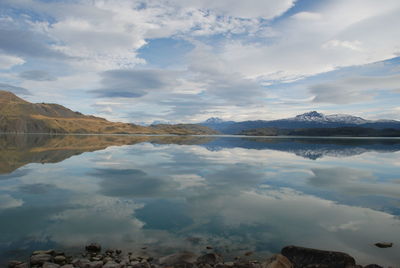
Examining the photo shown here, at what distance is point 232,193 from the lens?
25344 mm

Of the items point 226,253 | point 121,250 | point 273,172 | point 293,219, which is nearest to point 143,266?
point 121,250

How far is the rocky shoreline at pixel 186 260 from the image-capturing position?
11.5 m

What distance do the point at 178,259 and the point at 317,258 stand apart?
21.1 ft

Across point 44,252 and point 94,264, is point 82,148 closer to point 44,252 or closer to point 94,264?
point 44,252

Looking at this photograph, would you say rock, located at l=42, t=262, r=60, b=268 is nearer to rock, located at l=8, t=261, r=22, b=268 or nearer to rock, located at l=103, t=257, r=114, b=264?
rock, located at l=8, t=261, r=22, b=268

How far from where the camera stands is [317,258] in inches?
475

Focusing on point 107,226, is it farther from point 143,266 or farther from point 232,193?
point 232,193

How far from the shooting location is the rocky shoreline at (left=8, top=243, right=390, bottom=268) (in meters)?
11.5

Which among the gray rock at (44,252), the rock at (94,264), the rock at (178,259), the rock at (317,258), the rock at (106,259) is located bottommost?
the rock at (178,259)

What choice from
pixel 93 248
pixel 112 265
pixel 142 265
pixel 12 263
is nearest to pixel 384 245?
pixel 142 265

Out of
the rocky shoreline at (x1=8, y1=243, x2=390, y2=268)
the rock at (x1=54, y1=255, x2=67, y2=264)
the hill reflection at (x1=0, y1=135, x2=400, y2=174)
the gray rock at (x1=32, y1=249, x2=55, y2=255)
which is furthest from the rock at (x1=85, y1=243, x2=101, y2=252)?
the hill reflection at (x1=0, y1=135, x2=400, y2=174)

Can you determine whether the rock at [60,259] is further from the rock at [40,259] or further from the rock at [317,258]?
the rock at [317,258]

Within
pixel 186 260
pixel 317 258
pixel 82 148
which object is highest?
pixel 82 148

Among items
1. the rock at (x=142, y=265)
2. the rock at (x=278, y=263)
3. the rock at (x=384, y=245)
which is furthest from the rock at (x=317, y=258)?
the rock at (x=142, y=265)
